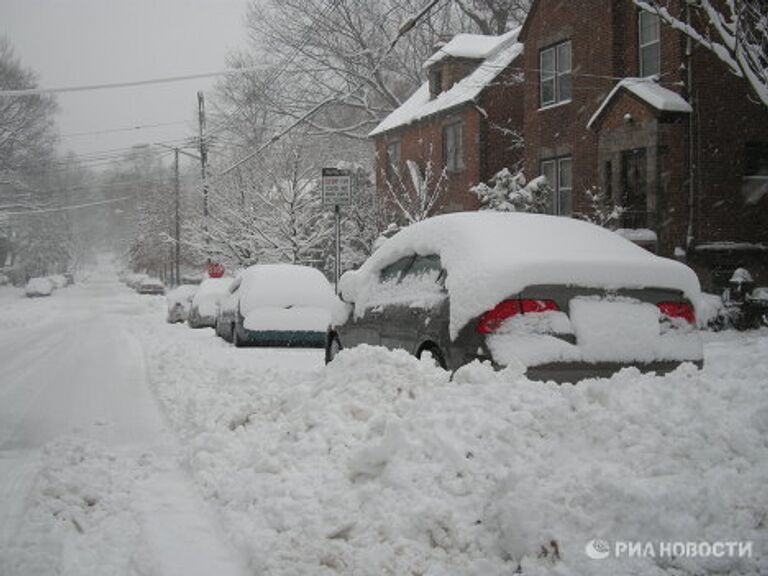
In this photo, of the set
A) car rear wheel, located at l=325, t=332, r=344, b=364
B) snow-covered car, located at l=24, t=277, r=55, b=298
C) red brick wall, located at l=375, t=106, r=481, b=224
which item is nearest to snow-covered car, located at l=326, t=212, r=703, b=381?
car rear wheel, located at l=325, t=332, r=344, b=364

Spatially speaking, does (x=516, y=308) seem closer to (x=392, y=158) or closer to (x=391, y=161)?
(x=391, y=161)

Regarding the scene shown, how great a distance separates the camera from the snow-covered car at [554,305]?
515 cm

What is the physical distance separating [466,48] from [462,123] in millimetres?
3148

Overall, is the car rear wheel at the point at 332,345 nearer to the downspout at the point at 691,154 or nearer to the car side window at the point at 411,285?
the car side window at the point at 411,285

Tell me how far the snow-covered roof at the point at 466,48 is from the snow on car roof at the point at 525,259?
21.7m

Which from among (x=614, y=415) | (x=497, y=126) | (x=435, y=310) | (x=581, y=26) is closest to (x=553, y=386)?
(x=614, y=415)

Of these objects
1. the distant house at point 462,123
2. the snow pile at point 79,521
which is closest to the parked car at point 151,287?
the distant house at point 462,123

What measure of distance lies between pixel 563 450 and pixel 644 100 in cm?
1424

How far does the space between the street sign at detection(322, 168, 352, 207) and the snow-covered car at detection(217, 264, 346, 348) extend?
1928 millimetres

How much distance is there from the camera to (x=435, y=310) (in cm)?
586

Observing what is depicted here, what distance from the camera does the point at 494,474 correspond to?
380cm

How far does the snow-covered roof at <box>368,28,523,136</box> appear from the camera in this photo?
24.7 m

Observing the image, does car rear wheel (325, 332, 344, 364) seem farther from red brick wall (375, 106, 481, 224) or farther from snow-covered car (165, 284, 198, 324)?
red brick wall (375, 106, 481, 224)

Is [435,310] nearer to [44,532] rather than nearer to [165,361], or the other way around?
[44,532]
